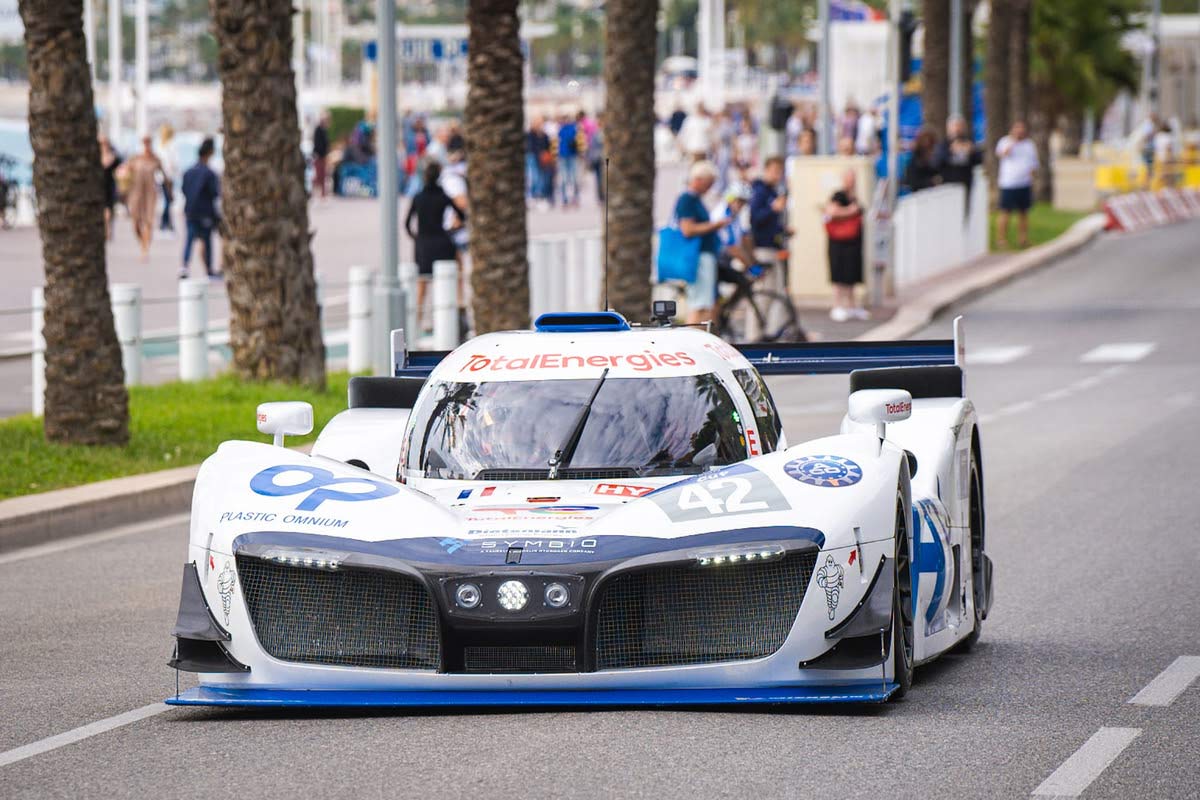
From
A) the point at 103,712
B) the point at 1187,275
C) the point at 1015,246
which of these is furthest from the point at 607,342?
the point at 1015,246

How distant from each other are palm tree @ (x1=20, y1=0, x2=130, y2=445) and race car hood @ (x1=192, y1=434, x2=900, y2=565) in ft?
27.3

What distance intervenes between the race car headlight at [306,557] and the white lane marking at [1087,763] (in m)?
2.29

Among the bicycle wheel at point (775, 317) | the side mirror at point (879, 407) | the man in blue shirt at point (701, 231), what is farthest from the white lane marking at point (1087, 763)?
the bicycle wheel at point (775, 317)

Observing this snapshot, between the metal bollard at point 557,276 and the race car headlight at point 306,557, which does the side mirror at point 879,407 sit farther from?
the metal bollard at point 557,276

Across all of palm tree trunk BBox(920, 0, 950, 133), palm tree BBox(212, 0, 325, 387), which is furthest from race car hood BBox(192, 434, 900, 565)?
palm tree trunk BBox(920, 0, 950, 133)

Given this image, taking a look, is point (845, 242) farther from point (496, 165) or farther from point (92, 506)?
point (92, 506)

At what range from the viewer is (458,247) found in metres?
28.5

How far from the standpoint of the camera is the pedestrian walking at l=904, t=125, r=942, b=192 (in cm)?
3984

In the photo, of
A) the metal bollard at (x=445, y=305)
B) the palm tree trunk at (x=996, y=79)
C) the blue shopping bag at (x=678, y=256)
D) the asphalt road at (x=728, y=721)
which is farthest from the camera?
the palm tree trunk at (x=996, y=79)

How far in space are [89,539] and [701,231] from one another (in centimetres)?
1104

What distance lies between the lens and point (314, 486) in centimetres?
820

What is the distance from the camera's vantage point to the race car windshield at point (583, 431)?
8758mm

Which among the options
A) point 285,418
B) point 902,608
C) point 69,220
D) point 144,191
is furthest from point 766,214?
point 902,608

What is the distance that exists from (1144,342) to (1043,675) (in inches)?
839
